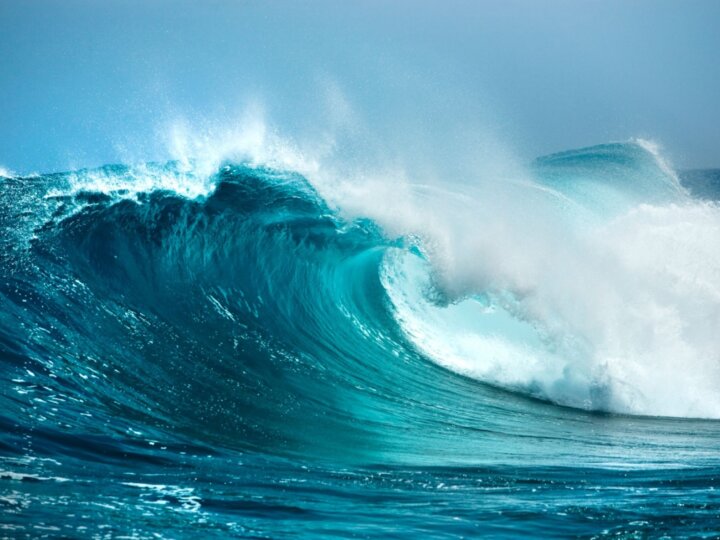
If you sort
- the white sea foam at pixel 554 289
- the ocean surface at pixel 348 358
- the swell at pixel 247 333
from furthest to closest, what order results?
the white sea foam at pixel 554 289, the swell at pixel 247 333, the ocean surface at pixel 348 358

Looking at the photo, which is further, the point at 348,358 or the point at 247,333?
the point at 348,358

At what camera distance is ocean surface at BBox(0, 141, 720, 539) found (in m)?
4.10

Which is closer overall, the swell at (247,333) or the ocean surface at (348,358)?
the ocean surface at (348,358)

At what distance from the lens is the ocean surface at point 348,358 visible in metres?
4.10

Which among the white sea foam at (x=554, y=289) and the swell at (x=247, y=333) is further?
the white sea foam at (x=554, y=289)

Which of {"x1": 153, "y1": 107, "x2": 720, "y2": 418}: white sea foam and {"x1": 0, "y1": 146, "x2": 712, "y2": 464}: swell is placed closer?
{"x1": 0, "y1": 146, "x2": 712, "y2": 464}: swell

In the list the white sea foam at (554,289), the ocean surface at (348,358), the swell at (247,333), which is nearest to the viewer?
the ocean surface at (348,358)

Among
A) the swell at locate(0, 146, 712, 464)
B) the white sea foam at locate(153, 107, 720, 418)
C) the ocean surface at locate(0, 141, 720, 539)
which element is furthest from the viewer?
the white sea foam at locate(153, 107, 720, 418)

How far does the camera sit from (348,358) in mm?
10164

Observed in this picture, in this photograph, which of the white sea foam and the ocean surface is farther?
the white sea foam

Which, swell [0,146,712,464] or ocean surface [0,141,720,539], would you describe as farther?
swell [0,146,712,464]

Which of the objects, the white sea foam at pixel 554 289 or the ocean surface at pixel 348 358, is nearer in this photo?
the ocean surface at pixel 348 358

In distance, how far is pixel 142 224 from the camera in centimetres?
1096

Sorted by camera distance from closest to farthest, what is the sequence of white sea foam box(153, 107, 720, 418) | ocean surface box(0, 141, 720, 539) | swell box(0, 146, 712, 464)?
1. ocean surface box(0, 141, 720, 539)
2. swell box(0, 146, 712, 464)
3. white sea foam box(153, 107, 720, 418)
